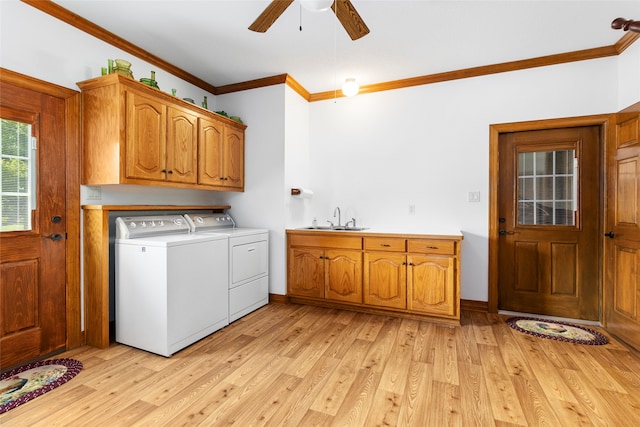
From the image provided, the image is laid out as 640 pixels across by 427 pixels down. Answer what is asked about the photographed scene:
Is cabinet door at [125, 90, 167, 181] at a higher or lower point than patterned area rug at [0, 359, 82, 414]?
higher

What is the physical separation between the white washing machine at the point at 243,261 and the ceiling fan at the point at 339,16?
1.82m

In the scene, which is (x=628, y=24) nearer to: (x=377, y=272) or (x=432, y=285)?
(x=432, y=285)

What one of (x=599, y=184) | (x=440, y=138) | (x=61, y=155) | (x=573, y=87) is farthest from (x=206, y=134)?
(x=599, y=184)

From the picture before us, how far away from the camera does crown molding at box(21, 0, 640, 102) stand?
7.89 feet

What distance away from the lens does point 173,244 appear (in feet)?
7.70

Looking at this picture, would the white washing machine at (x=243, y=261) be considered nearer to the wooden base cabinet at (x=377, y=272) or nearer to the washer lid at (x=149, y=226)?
the washer lid at (x=149, y=226)

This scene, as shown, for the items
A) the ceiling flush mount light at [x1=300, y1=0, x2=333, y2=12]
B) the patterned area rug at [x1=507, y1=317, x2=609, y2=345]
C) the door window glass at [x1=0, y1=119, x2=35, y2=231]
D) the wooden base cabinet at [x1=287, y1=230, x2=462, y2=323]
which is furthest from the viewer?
the wooden base cabinet at [x1=287, y1=230, x2=462, y2=323]

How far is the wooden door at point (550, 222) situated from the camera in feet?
10.00

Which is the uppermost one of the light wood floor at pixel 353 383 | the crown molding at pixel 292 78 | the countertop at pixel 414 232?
the crown molding at pixel 292 78

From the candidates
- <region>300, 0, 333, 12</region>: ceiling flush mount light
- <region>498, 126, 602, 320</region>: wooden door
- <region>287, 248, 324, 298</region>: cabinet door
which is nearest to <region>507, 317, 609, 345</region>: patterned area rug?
<region>498, 126, 602, 320</region>: wooden door

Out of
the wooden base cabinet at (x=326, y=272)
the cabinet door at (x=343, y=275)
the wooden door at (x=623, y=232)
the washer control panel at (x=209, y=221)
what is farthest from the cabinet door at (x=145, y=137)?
the wooden door at (x=623, y=232)

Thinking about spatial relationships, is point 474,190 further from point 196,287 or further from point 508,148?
point 196,287

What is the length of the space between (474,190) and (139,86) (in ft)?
11.0

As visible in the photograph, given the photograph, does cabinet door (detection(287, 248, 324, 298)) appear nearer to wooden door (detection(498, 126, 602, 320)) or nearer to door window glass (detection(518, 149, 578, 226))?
wooden door (detection(498, 126, 602, 320))
